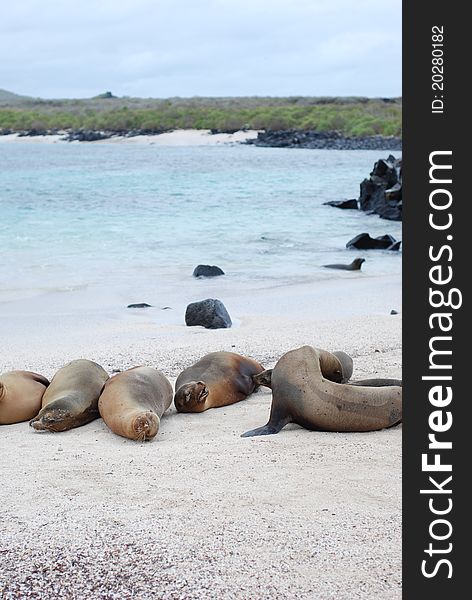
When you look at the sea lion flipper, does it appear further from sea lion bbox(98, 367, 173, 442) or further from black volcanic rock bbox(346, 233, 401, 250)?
black volcanic rock bbox(346, 233, 401, 250)

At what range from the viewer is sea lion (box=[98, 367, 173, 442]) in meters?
4.12

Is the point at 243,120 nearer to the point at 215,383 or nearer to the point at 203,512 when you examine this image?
the point at 215,383

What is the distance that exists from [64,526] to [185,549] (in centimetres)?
46

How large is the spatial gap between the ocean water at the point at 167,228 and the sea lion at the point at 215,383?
203 inches

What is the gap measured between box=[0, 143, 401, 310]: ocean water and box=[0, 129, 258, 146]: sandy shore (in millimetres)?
21680

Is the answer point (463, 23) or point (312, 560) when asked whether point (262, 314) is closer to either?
point (312, 560)

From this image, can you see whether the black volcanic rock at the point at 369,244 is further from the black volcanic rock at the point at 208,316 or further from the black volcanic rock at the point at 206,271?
the black volcanic rock at the point at 208,316

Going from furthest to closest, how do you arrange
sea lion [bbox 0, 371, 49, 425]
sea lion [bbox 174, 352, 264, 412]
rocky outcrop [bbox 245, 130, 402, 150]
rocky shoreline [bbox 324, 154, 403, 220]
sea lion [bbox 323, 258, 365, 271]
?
rocky outcrop [bbox 245, 130, 402, 150] < rocky shoreline [bbox 324, 154, 403, 220] < sea lion [bbox 323, 258, 365, 271] < sea lion [bbox 174, 352, 264, 412] < sea lion [bbox 0, 371, 49, 425]

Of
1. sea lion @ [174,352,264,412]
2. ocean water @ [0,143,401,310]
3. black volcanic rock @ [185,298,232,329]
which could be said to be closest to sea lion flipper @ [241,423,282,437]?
sea lion @ [174,352,264,412]

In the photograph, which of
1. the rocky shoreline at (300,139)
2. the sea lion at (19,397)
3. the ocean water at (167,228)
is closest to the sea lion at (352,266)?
the ocean water at (167,228)

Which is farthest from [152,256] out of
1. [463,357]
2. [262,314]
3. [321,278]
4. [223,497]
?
[463,357]

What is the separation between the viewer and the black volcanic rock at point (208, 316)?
7871mm

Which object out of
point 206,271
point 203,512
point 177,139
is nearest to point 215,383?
point 203,512

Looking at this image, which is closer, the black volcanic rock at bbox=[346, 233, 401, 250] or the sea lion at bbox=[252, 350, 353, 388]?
the sea lion at bbox=[252, 350, 353, 388]
